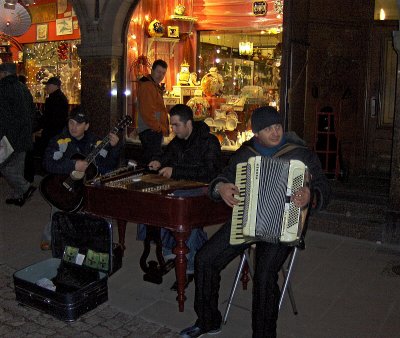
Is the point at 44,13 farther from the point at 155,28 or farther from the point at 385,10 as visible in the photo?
the point at 385,10

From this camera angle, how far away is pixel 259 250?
3.79 metres

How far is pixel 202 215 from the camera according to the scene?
4242 mm

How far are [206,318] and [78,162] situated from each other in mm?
2027

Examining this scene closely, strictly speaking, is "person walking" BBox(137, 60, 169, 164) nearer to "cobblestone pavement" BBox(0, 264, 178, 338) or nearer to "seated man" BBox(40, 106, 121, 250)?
"seated man" BBox(40, 106, 121, 250)

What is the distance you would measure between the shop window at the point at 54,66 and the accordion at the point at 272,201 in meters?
8.00

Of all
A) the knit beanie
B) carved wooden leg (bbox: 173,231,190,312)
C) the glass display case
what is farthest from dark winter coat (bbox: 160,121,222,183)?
the glass display case

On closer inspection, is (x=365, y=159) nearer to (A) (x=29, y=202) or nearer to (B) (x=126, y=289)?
(B) (x=126, y=289)

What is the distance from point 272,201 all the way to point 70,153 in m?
2.60

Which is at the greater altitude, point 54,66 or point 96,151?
point 54,66

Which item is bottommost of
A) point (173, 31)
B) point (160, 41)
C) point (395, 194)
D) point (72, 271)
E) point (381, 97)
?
point (72, 271)

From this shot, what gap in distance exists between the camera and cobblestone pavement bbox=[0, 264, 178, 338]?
4.08m

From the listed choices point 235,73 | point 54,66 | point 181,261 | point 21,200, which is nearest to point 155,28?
point 235,73

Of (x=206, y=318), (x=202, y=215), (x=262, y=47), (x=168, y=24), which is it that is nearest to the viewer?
(x=206, y=318)

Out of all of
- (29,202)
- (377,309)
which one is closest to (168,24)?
(29,202)
